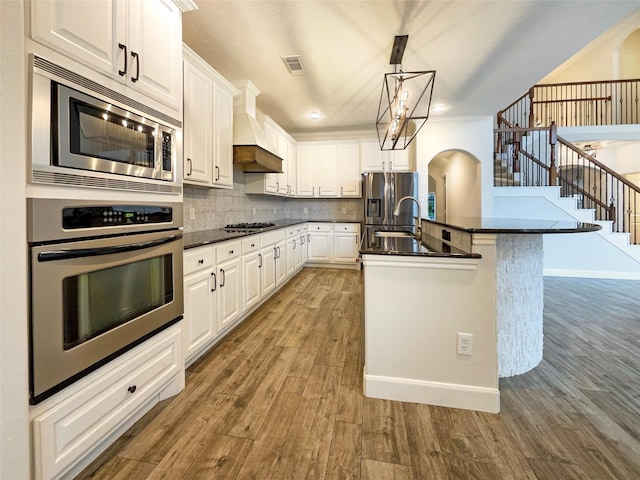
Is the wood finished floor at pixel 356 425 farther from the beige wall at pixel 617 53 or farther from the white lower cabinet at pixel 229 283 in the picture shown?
the beige wall at pixel 617 53

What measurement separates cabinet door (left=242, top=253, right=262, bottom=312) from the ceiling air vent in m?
2.06

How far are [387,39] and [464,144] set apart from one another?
2.95m

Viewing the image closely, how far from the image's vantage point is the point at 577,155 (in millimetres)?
6039

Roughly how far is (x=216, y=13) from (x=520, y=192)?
5406 mm

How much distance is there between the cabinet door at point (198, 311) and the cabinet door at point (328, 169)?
3743 millimetres

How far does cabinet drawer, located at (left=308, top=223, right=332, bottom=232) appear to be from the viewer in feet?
18.0

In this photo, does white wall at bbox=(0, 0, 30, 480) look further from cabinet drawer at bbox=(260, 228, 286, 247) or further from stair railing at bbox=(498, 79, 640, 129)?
stair railing at bbox=(498, 79, 640, 129)

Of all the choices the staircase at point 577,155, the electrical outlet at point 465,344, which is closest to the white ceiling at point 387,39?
the staircase at point 577,155

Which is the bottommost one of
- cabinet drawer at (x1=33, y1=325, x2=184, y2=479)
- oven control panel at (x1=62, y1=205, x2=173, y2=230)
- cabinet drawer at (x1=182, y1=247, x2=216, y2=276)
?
cabinet drawer at (x1=33, y1=325, x2=184, y2=479)

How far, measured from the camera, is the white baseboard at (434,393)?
1.67m

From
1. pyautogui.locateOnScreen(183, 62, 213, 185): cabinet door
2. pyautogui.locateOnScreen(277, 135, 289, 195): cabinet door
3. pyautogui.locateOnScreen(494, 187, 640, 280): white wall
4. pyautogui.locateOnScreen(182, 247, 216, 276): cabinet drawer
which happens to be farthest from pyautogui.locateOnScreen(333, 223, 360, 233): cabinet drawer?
pyautogui.locateOnScreen(182, 247, 216, 276): cabinet drawer

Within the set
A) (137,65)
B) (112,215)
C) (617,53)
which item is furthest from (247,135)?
(617,53)

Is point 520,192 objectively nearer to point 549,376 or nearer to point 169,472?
point 549,376

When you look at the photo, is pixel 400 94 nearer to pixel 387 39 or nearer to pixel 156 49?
pixel 387 39
